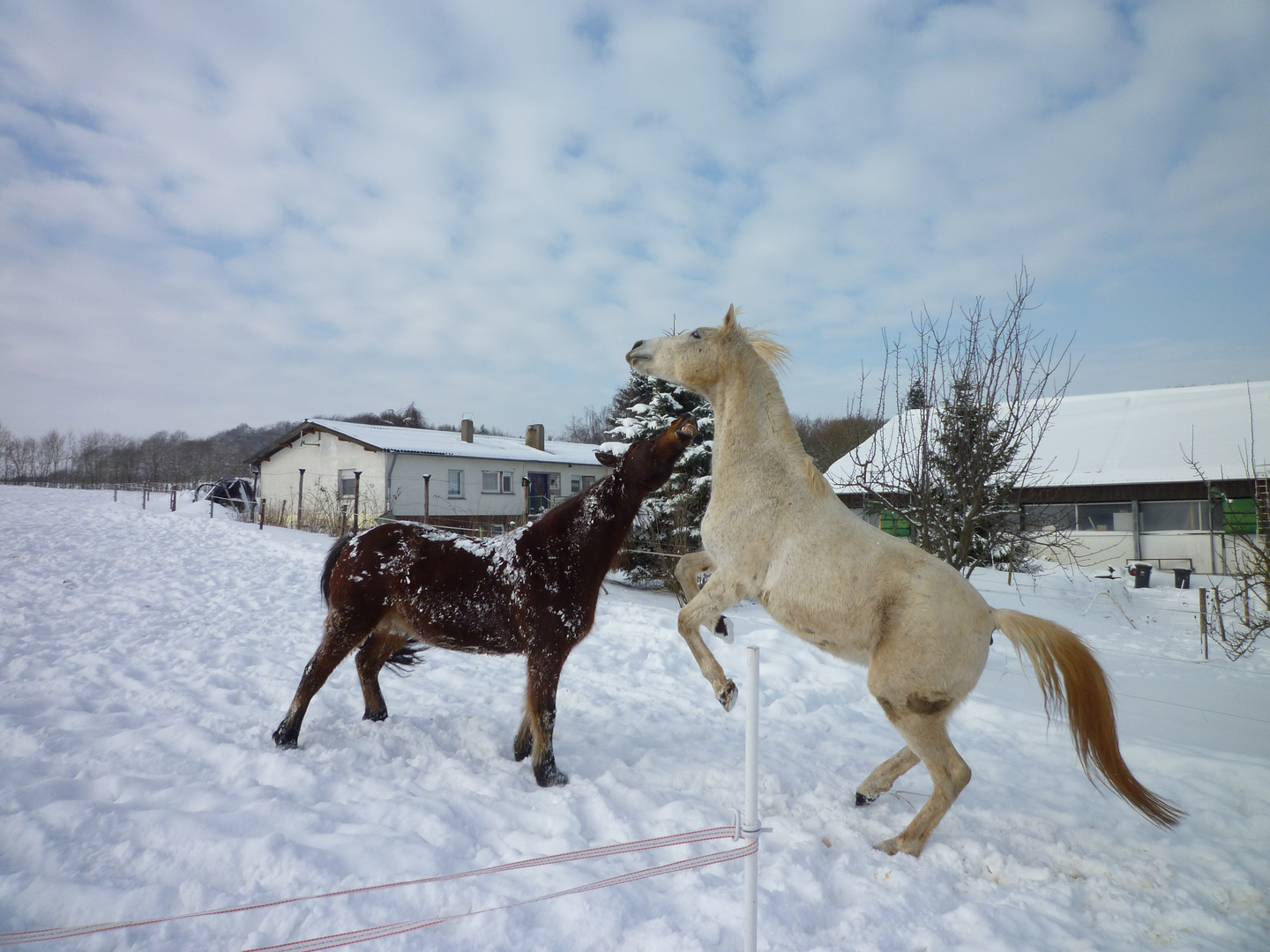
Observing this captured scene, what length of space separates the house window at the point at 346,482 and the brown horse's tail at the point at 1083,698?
25.4 m

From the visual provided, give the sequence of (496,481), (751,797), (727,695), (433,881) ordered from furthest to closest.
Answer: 1. (496,481)
2. (727,695)
3. (433,881)
4. (751,797)

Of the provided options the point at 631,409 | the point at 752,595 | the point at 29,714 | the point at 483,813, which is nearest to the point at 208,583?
the point at 29,714

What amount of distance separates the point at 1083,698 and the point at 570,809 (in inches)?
97.5

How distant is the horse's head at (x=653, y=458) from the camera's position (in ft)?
10.8

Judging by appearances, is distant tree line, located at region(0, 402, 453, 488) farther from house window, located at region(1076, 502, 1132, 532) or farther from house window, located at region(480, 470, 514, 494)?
house window, located at region(1076, 502, 1132, 532)

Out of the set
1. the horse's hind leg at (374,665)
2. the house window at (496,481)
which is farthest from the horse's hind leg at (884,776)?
the house window at (496,481)

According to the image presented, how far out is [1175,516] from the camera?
56.7 feet

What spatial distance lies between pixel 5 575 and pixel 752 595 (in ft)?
33.7

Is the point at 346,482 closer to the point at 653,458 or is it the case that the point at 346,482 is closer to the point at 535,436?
the point at 535,436

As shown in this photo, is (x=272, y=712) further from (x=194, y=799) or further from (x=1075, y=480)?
(x=1075, y=480)

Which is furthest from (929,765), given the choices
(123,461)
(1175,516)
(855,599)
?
Result: (123,461)

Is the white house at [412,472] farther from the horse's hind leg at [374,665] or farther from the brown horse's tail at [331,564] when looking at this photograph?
the brown horse's tail at [331,564]

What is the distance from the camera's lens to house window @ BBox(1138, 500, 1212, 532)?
16781mm

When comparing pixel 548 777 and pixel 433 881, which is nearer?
pixel 433 881
